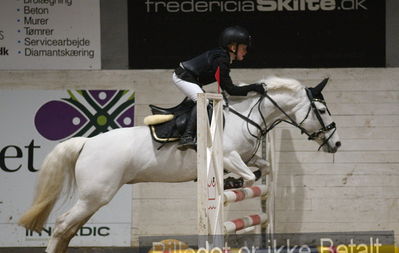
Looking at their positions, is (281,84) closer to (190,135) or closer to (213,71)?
(213,71)

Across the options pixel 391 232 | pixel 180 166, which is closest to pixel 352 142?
pixel 391 232

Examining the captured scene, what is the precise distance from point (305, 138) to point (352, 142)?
0.44 metres

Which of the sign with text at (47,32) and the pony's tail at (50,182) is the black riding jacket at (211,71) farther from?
the sign with text at (47,32)

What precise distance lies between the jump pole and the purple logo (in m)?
2.16

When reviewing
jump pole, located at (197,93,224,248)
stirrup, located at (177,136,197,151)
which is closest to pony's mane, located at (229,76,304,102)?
stirrup, located at (177,136,197,151)

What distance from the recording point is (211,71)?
5.39 m

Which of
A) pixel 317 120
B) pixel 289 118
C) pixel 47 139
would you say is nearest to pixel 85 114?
pixel 47 139

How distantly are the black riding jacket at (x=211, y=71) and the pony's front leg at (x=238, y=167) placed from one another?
49 centimetres

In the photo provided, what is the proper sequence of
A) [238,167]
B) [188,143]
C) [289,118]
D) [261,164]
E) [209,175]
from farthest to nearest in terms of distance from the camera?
[261,164]
[289,118]
[238,167]
[188,143]
[209,175]

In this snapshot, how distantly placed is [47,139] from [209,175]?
9.03 ft

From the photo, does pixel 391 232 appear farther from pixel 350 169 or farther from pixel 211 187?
pixel 211 187

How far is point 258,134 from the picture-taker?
551cm

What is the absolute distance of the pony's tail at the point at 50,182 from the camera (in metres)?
5.55

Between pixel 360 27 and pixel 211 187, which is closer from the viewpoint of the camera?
pixel 211 187
